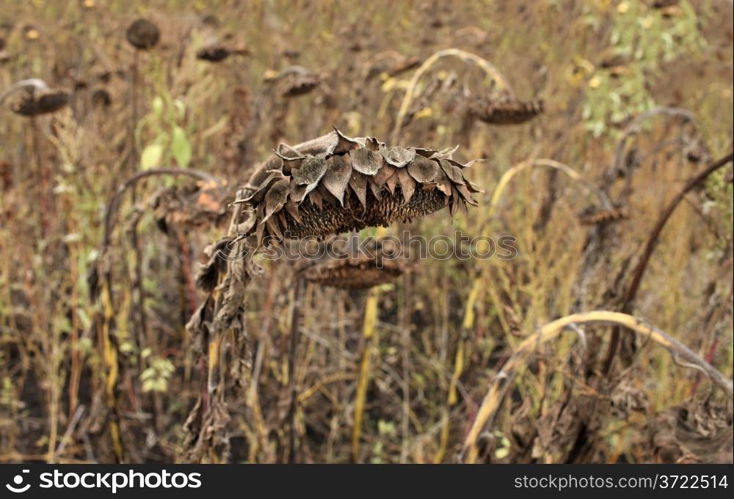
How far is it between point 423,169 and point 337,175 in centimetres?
12

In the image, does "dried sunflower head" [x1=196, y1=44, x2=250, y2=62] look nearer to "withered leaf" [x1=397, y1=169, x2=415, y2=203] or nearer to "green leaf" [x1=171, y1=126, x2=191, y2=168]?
"green leaf" [x1=171, y1=126, x2=191, y2=168]

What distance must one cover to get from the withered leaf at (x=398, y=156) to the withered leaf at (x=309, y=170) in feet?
0.28

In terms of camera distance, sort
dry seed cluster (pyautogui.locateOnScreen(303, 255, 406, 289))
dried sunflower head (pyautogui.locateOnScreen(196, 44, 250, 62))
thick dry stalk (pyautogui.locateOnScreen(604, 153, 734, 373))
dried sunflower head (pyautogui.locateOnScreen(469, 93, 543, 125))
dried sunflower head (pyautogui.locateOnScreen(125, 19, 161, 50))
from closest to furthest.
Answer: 1. dry seed cluster (pyautogui.locateOnScreen(303, 255, 406, 289))
2. thick dry stalk (pyautogui.locateOnScreen(604, 153, 734, 373))
3. dried sunflower head (pyautogui.locateOnScreen(469, 93, 543, 125))
4. dried sunflower head (pyautogui.locateOnScreen(125, 19, 161, 50))
5. dried sunflower head (pyautogui.locateOnScreen(196, 44, 250, 62))

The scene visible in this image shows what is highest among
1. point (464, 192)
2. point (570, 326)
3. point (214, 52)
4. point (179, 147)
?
point (214, 52)

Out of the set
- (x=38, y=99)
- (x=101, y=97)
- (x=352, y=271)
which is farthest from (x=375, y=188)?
(x=101, y=97)

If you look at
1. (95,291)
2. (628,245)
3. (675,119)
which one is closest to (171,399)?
(95,291)

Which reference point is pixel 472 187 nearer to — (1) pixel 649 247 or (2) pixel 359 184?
(2) pixel 359 184

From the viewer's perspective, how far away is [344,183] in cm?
97

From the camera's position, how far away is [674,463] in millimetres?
1695

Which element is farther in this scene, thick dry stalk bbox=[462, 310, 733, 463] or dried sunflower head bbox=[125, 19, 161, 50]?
dried sunflower head bbox=[125, 19, 161, 50]

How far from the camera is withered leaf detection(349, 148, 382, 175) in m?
0.98

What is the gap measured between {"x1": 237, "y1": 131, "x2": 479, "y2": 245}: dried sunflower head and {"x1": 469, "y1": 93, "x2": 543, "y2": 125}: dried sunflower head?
50.7 inches

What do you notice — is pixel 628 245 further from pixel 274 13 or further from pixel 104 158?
pixel 274 13

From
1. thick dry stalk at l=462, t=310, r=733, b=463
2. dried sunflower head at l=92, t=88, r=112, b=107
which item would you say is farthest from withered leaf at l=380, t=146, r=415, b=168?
dried sunflower head at l=92, t=88, r=112, b=107
